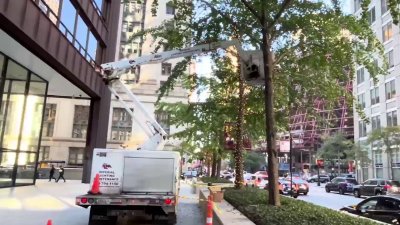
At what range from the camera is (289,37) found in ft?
46.2

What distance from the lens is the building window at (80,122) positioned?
70.6 m

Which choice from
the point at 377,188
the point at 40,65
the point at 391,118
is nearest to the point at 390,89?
the point at 391,118

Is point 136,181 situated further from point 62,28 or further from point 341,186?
point 341,186

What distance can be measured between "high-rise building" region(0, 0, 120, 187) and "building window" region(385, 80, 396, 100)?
3390 cm

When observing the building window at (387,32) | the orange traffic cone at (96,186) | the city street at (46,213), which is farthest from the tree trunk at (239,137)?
the building window at (387,32)

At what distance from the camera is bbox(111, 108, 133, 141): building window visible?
6925 cm

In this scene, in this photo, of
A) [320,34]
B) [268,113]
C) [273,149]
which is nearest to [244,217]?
[273,149]

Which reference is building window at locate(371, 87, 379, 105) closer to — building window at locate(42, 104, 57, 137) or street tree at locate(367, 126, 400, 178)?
street tree at locate(367, 126, 400, 178)

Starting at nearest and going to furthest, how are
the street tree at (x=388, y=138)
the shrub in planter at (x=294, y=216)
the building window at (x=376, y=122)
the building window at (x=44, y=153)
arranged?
the shrub in planter at (x=294, y=216), the street tree at (x=388, y=138), the building window at (x=376, y=122), the building window at (x=44, y=153)

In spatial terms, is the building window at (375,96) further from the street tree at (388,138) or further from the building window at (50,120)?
the building window at (50,120)

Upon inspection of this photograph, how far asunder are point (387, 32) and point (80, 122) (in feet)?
158

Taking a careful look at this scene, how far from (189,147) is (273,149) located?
26.3 m

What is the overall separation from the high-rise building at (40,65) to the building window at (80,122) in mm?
37569

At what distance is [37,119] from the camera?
87.2 feet
